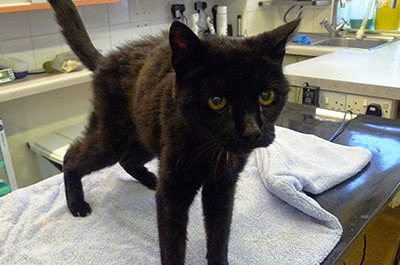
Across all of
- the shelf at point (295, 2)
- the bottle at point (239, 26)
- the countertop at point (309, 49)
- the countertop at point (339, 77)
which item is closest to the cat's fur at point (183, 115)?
the countertop at point (339, 77)

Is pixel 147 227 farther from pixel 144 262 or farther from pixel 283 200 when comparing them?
pixel 283 200

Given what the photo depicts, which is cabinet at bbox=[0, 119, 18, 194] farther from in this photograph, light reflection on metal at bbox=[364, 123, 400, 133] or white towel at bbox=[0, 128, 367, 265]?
A: light reflection on metal at bbox=[364, 123, 400, 133]

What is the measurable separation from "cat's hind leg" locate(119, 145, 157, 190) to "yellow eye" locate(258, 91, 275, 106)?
400 mm

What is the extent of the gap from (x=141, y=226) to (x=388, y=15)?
2.41 meters

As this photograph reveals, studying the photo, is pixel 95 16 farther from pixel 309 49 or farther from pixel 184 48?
pixel 184 48

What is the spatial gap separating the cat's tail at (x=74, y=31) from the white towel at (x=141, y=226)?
1.18ft

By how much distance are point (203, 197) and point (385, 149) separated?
0.64m

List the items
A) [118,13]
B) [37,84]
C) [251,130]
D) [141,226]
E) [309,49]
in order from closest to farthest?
1. [251,130]
2. [141,226]
3. [37,84]
4. [118,13]
5. [309,49]

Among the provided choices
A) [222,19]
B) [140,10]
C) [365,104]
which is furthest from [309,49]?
[140,10]

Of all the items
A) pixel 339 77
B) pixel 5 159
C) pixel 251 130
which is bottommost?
pixel 5 159

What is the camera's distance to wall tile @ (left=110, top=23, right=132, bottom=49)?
77.6 inches

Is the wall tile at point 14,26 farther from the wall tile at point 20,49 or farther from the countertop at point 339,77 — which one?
the countertop at point 339,77

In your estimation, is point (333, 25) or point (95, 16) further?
point (333, 25)

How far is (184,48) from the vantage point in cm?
59
